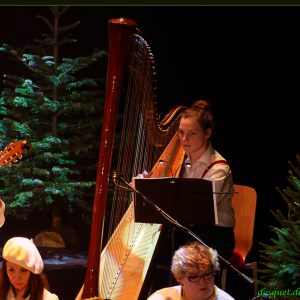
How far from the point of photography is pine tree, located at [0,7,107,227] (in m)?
4.77

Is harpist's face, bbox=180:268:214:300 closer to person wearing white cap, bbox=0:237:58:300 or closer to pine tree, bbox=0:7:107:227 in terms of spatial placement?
person wearing white cap, bbox=0:237:58:300

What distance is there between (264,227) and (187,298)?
8.59 feet

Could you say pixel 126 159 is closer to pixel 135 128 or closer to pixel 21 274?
pixel 135 128

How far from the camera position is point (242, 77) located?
431 centimetres

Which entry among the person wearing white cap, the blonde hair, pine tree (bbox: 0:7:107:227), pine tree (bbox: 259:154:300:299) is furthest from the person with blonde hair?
pine tree (bbox: 0:7:107:227)

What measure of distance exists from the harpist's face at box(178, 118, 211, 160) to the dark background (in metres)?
1.48

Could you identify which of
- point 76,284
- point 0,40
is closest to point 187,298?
point 76,284

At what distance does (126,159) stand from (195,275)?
1093 mm

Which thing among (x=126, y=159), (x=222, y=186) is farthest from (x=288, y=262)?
(x=126, y=159)

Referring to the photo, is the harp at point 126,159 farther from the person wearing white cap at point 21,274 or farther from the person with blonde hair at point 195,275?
the person with blonde hair at point 195,275

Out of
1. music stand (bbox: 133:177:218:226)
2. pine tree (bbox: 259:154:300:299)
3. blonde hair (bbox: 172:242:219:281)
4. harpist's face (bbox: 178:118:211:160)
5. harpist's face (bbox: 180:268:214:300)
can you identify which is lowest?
pine tree (bbox: 259:154:300:299)

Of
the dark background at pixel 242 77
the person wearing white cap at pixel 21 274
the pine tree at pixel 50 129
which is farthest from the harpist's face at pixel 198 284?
the pine tree at pixel 50 129

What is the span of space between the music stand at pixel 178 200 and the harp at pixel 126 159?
0.22m

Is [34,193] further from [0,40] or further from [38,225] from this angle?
[0,40]
